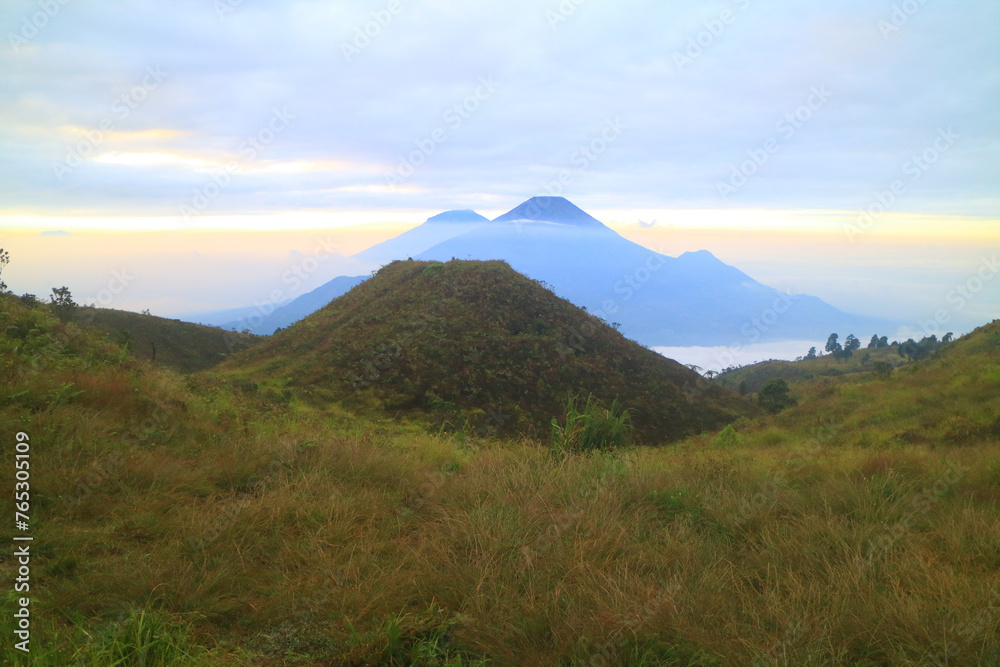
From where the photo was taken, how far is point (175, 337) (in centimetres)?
2902

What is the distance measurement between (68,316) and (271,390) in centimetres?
883

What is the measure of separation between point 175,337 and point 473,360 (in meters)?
18.6

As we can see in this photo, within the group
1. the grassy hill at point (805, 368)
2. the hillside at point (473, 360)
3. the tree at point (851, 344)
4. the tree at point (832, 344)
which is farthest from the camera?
the tree at point (832, 344)

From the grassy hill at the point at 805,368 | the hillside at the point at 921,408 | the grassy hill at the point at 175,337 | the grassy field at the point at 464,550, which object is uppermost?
the grassy hill at the point at 175,337

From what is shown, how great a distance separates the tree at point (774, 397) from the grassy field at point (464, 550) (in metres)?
17.7

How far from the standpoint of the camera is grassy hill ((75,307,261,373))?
26.2 metres

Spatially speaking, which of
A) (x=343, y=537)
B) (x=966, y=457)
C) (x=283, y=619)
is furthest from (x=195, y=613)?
(x=966, y=457)

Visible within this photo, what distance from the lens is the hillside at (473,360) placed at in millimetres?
17500

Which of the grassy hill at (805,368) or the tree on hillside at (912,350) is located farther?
the grassy hill at (805,368)

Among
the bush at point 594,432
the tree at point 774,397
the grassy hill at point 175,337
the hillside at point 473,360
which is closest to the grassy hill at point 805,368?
the tree at point 774,397

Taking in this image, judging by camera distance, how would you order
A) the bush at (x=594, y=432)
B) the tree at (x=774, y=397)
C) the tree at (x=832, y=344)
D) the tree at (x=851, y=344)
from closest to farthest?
the bush at (x=594, y=432), the tree at (x=774, y=397), the tree at (x=851, y=344), the tree at (x=832, y=344)

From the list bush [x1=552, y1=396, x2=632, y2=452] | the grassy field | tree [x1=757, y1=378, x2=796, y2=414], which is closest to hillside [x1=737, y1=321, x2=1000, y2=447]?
tree [x1=757, y1=378, x2=796, y2=414]

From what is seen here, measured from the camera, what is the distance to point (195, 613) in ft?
9.21

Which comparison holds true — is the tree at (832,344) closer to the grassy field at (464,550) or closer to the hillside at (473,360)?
the hillside at (473,360)
